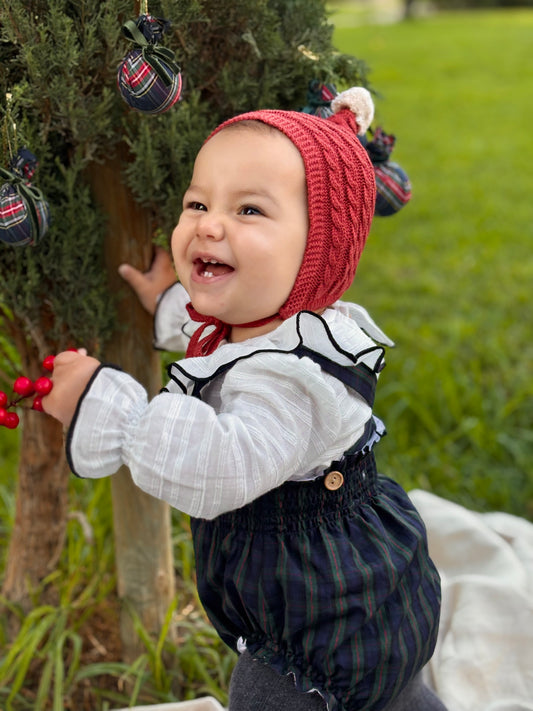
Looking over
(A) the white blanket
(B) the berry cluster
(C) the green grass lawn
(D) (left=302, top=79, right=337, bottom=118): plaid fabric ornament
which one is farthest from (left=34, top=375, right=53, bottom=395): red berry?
(A) the white blanket

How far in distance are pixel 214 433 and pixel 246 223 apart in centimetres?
39

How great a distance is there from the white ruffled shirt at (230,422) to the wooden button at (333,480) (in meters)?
0.04

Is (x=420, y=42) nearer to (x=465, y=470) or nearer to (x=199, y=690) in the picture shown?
(x=465, y=470)

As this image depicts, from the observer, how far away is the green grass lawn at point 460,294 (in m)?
3.39

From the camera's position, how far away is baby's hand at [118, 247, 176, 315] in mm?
2002

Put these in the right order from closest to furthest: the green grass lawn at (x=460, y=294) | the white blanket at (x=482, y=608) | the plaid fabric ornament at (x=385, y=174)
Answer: the plaid fabric ornament at (x=385, y=174)
the white blanket at (x=482, y=608)
the green grass lawn at (x=460, y=294)

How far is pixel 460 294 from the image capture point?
483cm

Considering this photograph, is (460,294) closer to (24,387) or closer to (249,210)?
(249,210)

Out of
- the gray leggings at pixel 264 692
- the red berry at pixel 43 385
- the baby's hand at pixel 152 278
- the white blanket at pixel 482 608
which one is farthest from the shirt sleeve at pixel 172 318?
the white blanket at pixel 482 608

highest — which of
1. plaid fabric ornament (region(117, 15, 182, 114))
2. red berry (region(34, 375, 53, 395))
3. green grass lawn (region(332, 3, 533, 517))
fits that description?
plaid fabric ornament (region(117, 15, 182, 114))

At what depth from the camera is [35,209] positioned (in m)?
1.61

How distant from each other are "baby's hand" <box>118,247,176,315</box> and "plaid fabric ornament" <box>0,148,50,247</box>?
38 cm

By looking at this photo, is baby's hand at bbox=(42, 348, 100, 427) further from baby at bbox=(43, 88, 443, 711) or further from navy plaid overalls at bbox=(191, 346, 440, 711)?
navy plaid overalls at bbox=(191, 346, 440, 711)

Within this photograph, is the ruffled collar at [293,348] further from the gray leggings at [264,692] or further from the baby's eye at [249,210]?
the gray leggings at [264,692]
